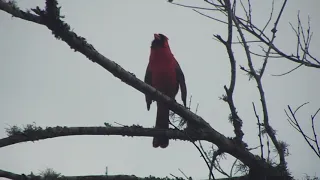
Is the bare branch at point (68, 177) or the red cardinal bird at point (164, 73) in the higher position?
the red cardinal bird at point (164, 73)

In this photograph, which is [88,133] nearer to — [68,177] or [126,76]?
[68,177]

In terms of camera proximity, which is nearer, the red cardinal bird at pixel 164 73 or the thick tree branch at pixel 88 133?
the thick tree branch at pixel 88 133

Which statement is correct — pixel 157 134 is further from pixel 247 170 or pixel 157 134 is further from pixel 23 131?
pixel 23 131

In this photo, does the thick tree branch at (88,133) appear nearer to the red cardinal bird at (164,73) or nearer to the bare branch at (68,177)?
the bare branch at (68,177)

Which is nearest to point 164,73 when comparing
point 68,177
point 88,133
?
point 88,133

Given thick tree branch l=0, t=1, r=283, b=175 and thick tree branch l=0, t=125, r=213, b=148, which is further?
thick tree branch l=0, t=125, r=213, b=148

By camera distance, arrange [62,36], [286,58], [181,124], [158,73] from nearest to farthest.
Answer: [62,36]
[286,58]
[181,124]
[158,73]

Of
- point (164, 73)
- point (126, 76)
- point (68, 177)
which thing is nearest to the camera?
point (68, 177)

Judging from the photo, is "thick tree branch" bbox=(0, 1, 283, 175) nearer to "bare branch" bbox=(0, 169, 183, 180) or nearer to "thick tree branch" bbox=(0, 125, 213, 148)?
"thick tree branch" bbox=(0, 125, 213, 148)

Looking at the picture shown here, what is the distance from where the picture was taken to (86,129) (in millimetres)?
2424

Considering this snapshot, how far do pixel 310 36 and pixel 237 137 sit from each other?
4.30 ft

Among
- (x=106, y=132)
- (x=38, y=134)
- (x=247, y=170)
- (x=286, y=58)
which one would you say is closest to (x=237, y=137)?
(x=247, y=170)

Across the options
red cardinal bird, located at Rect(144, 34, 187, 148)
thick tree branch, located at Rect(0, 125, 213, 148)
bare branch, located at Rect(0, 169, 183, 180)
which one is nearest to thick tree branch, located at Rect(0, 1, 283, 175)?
thick tree branch, located at Rect(0, 125, 213, 148)

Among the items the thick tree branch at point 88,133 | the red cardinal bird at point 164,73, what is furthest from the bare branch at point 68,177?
the red cardinal bird at point 164,73
